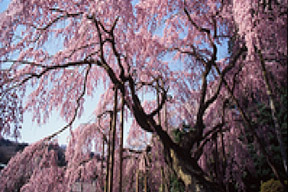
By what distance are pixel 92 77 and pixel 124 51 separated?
1749 millimetres

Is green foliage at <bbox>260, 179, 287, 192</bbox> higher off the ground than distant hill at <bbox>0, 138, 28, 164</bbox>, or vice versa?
distant hill at <bbox>0, 138, 28, 164</bbox>

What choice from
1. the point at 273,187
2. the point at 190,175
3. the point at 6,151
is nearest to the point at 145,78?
the point at 190,175

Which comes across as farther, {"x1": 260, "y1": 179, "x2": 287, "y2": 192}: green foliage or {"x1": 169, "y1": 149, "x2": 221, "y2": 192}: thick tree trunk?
{"x1": 260, "y1": 179, "x2": 287, "y2": 192}: green foliage

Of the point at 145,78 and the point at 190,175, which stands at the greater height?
the point at 145,78

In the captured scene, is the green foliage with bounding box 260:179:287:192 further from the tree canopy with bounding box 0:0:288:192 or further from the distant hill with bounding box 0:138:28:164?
the distant hill with bounding box 0:138:28:164

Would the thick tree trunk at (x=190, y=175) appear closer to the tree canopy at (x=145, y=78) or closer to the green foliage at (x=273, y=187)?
the tree canopy at (x=145, y=78)

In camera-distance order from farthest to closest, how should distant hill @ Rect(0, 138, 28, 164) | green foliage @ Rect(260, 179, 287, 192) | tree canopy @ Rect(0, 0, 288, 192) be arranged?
distant hill @ Rect(0, 138, 28, 164), green foliage @ Rect(260, 179, 287, 192), tree canopy @ Rect(0, 0, 288, 192)

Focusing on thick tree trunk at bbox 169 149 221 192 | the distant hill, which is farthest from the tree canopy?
the distant hill

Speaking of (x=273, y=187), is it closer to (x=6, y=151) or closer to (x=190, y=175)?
(x=190, y=175)

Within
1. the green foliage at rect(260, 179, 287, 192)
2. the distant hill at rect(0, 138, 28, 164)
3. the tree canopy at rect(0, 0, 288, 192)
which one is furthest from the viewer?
the distant hill at rect(0, 138, 28, 164)

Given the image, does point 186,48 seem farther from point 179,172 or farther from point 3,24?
point 3,24

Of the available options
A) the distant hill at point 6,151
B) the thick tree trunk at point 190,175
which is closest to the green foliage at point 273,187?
the thick tree trunk at point 190,175

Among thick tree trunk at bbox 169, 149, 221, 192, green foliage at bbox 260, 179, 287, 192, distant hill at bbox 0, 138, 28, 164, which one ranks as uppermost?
distant hill at bbox 0, 138, 28, 164

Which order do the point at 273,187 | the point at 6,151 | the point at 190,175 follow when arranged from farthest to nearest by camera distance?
the point at 6,151 → the point at 273,187 → the point at 190,175
